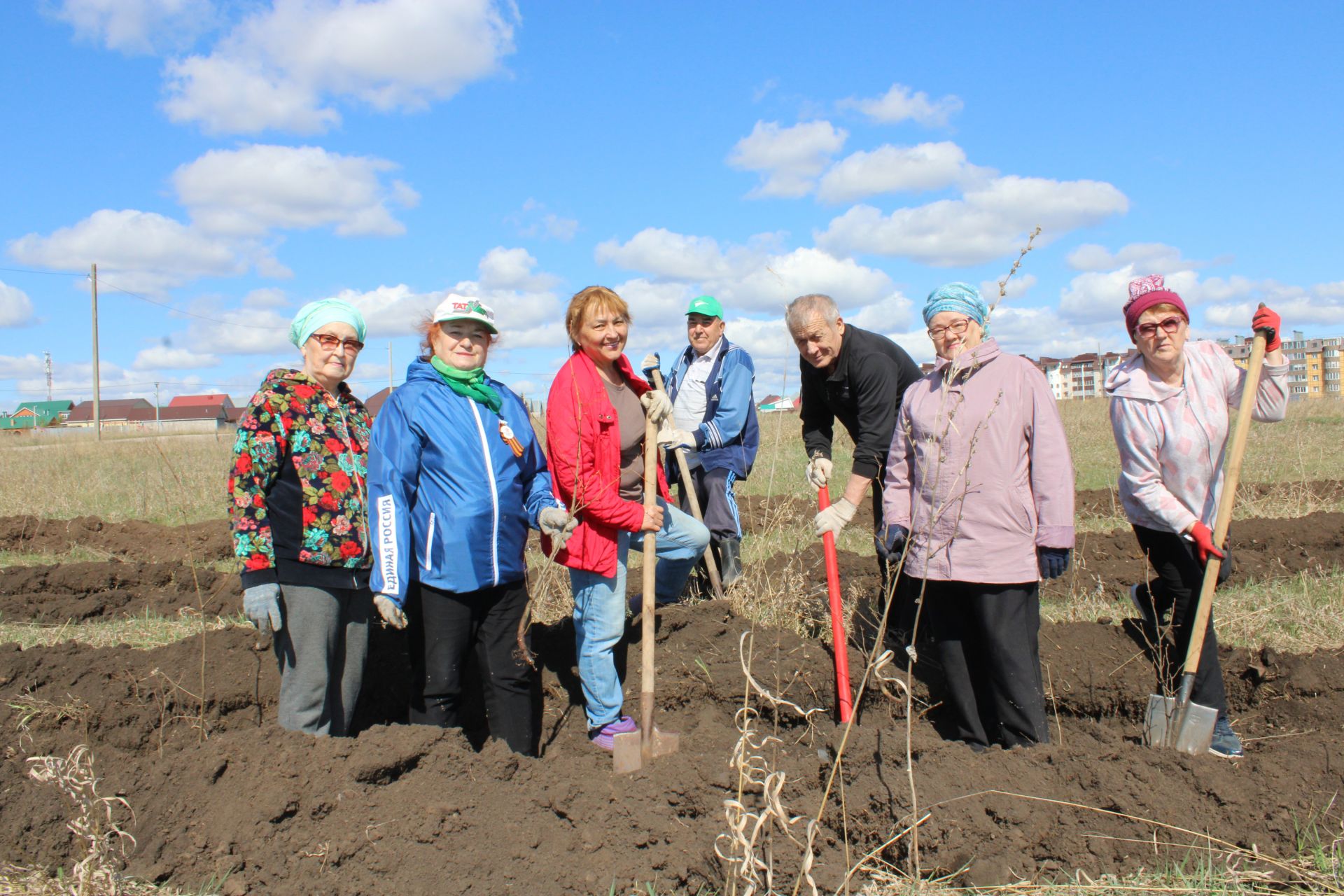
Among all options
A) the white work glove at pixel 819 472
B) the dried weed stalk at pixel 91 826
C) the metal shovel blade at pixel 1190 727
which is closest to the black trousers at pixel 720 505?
the white work glove at pixel 819 472

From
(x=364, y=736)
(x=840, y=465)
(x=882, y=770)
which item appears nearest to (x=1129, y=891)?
(x=882, y=770)

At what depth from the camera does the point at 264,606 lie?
301cm

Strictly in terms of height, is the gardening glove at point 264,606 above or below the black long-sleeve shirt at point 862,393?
below

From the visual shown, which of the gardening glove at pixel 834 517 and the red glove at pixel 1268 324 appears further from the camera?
the gardening glove at pixel 834 517

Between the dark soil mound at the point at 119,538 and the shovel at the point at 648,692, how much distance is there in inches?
232

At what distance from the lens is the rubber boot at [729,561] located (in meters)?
5.45

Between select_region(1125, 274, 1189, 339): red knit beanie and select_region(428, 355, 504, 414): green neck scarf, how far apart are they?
8.12ft

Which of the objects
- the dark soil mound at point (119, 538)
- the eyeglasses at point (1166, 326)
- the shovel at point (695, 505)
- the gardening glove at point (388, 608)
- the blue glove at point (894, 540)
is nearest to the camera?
the gardening glove at point (388, 608)

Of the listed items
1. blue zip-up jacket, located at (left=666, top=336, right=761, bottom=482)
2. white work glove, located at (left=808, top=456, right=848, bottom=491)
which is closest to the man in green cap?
blue zip-up jacket, located at (left=666, top=336, right=761, bottom=482)

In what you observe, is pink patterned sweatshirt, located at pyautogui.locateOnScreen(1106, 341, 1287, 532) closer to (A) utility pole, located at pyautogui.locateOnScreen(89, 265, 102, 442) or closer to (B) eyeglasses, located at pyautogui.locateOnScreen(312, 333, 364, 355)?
(B) eyeglasses, located at pyautogui.locateOnScreen(312, 333, 364, 355)

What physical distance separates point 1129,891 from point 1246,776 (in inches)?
27.3

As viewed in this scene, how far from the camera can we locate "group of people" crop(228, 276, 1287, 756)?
317 cm

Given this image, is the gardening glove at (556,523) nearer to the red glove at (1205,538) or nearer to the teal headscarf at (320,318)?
the teal headscarf at (320,318)

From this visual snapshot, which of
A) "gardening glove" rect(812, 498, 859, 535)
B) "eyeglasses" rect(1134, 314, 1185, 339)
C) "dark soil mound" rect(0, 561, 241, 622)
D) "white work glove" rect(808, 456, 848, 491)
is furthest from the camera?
"dark soil mound" rect(0, 561, 241, 622)
